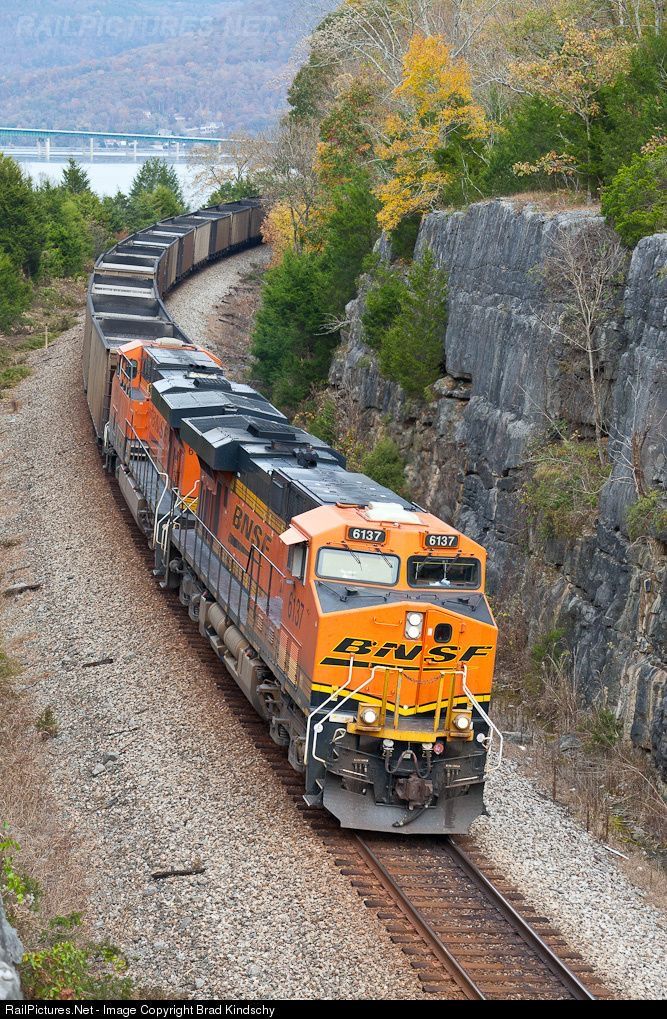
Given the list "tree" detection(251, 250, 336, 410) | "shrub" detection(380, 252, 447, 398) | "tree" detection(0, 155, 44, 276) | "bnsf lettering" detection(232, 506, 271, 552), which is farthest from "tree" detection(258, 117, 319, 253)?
"bnsf lettering" detection(232, 506, 271, 552)

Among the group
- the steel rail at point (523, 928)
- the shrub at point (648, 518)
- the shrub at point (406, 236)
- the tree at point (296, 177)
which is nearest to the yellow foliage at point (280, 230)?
the tree at point (296, 177)

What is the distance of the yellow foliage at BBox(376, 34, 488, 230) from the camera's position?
101 feet

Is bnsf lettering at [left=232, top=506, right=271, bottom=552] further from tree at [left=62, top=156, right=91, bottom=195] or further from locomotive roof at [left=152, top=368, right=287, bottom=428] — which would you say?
tree at [left=62, top=156, right=91, bottom=195]

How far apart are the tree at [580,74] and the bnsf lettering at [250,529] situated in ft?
37.4

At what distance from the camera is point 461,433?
2478 centimetres

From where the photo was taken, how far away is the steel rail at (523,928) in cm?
1026

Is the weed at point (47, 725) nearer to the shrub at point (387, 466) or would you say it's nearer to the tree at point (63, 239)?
the shrub at point (387, 466)

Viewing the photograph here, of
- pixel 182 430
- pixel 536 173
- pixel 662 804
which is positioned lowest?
pixel 662 804

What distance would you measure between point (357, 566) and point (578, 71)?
16217mm

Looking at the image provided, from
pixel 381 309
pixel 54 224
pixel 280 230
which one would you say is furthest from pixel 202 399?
pixel 54 224

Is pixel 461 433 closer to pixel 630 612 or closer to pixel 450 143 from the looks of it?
pixel 630 612

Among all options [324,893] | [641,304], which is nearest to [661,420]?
[641,304]

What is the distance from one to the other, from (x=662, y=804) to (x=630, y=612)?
3118 millimetres

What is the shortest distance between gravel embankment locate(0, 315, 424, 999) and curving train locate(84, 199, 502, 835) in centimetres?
85
